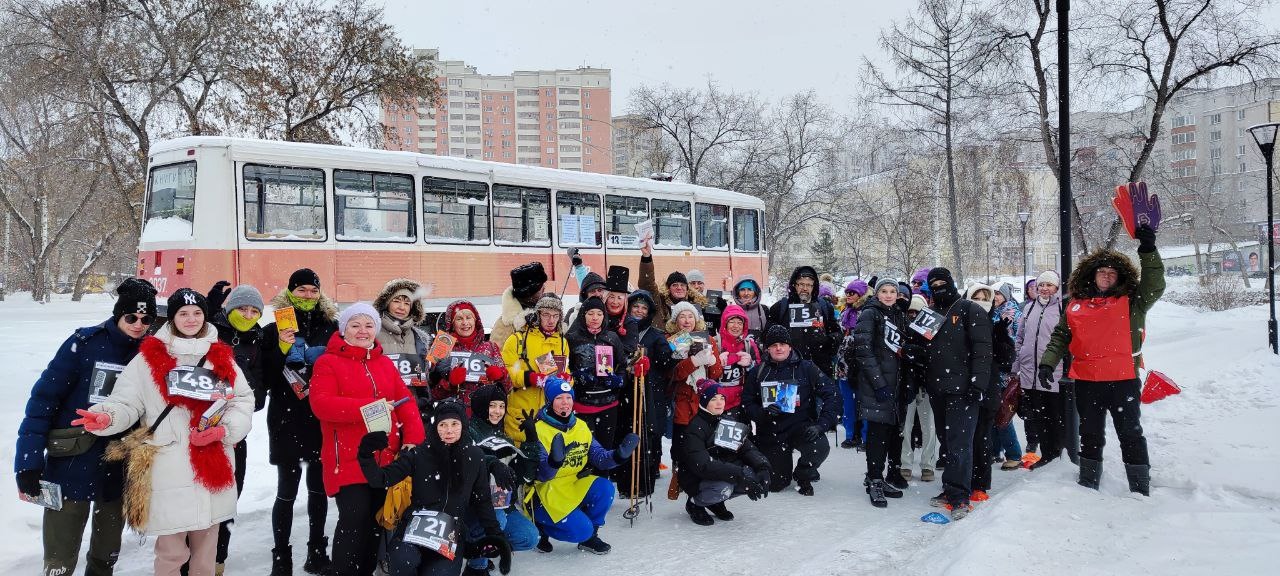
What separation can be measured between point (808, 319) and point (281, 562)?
16.8ft

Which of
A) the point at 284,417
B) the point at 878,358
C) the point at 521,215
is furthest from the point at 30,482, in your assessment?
the point at 521,215

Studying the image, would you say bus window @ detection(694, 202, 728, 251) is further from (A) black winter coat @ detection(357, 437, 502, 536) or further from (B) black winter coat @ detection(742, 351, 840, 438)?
(A) black winter coat @ detection(357, 437, 502, 536)

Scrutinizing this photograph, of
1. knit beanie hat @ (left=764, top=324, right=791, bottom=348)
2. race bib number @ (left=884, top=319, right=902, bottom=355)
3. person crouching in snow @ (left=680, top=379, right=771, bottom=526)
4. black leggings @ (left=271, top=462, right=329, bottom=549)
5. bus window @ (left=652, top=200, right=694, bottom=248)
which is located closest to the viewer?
black leggings @ (left=271, top=462, right=329, bottom=549)

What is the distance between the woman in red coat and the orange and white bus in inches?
277

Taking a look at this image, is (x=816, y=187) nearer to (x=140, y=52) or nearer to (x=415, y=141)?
(x=140, y=52)

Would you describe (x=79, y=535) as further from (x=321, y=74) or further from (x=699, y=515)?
(x=321, y=74)

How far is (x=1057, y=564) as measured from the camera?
163 inches

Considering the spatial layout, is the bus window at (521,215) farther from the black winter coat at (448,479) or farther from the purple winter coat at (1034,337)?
the black winter coat at (448,479)

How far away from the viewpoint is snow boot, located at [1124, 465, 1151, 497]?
5.57 m

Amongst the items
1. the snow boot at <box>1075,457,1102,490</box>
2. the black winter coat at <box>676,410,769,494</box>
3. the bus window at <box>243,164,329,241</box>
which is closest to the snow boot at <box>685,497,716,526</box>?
the black winter coat at <box>676,410,769,494</box>

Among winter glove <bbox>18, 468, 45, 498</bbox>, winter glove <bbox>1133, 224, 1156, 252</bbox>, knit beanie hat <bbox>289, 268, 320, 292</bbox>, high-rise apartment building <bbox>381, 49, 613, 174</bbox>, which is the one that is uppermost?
high-rise apartment building <bbox>381, 49, 613, 174</bbox>

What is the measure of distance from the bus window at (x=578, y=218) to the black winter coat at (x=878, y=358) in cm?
843

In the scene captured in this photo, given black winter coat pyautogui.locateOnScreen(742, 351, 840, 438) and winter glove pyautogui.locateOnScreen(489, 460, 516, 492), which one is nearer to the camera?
winter glove pyautogui.locateOnScreen(489, 460, 516, 492)

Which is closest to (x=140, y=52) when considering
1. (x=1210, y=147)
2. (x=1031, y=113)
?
(x=1031, y=113)
